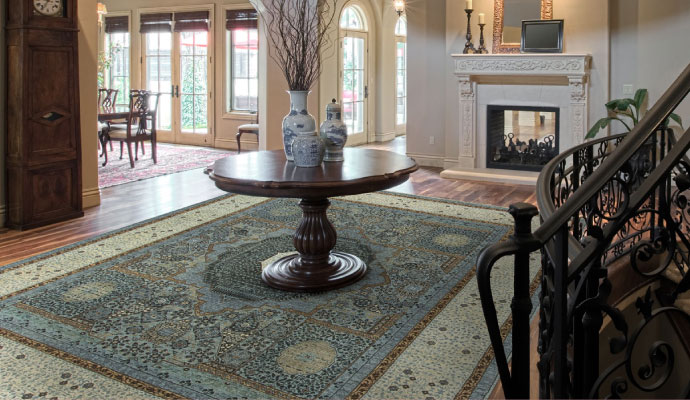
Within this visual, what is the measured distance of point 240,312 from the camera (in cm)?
350

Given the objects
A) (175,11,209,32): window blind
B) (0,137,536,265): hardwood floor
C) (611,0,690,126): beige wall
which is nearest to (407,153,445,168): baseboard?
(0,137,536,265): hardwood floor

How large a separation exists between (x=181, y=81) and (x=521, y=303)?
10575 millimetres

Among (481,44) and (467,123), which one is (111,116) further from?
(481,44)

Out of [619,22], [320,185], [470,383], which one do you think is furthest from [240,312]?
[619,22]

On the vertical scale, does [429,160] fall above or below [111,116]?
below

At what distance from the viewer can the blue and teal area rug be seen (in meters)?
2.72

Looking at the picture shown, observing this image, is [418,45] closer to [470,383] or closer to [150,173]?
[150,173]

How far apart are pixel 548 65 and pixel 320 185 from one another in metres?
4.67

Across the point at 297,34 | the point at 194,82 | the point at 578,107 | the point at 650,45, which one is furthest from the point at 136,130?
the point at 650,45

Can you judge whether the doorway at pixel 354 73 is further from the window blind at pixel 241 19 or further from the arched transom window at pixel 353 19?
the window blind at pixel 241 19

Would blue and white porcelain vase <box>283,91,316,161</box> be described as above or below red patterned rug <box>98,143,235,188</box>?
above

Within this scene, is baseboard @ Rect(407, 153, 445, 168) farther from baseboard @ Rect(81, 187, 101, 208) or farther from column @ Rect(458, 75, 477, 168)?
baseboard @ Rect(81, 187, 101, 208)

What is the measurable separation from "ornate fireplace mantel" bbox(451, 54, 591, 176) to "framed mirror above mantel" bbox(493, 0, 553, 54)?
0.78ft

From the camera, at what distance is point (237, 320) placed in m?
3.38
